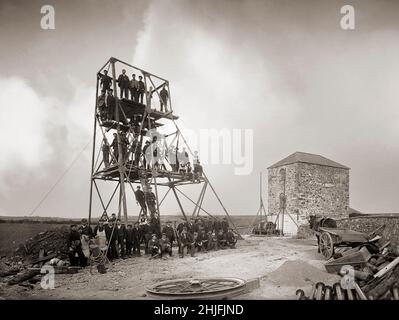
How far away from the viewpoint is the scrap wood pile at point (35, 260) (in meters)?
8.17

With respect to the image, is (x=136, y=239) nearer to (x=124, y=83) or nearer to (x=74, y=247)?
(x=74, y=247)

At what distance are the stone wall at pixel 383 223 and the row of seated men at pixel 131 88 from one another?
7.74m

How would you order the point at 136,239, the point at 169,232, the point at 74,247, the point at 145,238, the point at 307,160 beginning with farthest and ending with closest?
the point at 307,160, the point at 169,232, the point at 145,238, the point at 136,239, the point at 74,247

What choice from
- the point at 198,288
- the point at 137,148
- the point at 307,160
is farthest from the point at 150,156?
the point at 307,160

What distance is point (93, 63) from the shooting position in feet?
32.5

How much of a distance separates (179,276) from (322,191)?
52.6 ft

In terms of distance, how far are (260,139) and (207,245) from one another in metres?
4.13

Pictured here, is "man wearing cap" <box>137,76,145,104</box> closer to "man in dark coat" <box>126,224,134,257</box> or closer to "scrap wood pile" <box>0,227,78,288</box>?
"man in dark coat" <box>126,224,134,257</box>

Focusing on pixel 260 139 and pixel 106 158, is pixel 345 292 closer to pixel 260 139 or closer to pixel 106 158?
pixel 260 139

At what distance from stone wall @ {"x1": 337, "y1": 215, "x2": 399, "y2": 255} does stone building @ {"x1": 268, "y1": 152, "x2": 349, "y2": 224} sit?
9018mm

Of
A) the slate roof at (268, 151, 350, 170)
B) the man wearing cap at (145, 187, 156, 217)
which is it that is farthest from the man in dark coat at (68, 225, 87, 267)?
the slate roof at (268, 151, 350, 170)

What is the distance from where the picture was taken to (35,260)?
9.89 metres

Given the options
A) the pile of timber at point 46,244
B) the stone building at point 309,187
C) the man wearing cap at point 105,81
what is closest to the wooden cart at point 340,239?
the man wearing cap at point 105,81

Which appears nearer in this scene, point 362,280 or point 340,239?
point 362,280
